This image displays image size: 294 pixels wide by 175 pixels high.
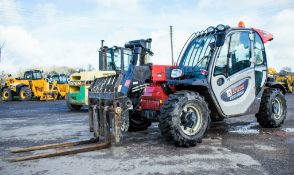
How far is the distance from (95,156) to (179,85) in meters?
2.36

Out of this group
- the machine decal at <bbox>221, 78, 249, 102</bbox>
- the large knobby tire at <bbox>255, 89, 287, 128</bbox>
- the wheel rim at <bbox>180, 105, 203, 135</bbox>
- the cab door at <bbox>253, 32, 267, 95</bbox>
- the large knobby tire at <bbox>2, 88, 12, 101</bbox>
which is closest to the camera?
the wheel rim at <bbox>180, 105, 203, 135</bbox>

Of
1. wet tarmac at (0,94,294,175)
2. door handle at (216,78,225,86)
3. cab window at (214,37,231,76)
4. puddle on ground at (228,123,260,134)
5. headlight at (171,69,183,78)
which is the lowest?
wet tarmac at (0,94,294,175)

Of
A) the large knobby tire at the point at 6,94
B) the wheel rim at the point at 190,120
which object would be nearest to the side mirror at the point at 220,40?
the wheel rim at the point at 190,120

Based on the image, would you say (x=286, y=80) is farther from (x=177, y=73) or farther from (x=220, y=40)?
(x=177, y=73)

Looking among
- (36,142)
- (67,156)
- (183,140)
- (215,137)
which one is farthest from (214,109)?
(36,142)

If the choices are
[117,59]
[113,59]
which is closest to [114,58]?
[113,59]

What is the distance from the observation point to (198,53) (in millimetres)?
7516

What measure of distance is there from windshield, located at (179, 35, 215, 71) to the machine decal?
27.2 inches

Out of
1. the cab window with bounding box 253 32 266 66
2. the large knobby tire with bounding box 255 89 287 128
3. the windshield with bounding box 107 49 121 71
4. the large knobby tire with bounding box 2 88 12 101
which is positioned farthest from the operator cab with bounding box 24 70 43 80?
the cab window with bounding box 253 32 266 66

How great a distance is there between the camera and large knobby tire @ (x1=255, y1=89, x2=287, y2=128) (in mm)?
8109

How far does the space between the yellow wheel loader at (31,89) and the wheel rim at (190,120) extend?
21094 mm

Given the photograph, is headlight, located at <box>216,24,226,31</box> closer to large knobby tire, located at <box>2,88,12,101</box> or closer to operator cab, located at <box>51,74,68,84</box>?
operator cab, located at <box>51,74,68,84</box>

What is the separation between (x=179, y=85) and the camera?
6.99 m

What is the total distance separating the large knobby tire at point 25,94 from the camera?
85.9 ft
